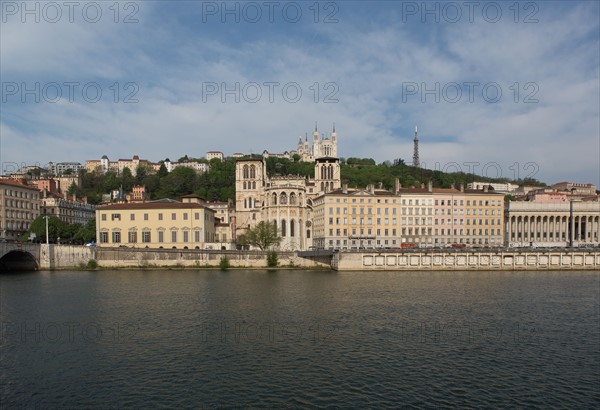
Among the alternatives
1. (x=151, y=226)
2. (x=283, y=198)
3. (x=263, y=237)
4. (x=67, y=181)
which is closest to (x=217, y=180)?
(x=67, y=181)

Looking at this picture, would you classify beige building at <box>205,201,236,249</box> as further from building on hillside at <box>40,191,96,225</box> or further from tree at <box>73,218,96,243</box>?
building on hillside at <box>40,191,96,225</box>

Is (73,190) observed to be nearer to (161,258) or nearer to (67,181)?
(67,181)

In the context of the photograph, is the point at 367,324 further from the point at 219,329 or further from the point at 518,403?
the point at 518,403

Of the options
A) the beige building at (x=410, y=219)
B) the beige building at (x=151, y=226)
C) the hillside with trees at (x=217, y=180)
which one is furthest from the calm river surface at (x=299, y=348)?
the hillside with trees at (x=217, y=180)

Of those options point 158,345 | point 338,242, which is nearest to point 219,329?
point 158,345

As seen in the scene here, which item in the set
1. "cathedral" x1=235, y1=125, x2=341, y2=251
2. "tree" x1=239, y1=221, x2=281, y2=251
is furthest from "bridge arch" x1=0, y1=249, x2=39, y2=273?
"cathedral" x1=235, y1=125, x2=341, y2=251

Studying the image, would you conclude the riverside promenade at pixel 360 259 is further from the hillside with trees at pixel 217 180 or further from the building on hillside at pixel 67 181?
the building on hillside at pixel 67 181
